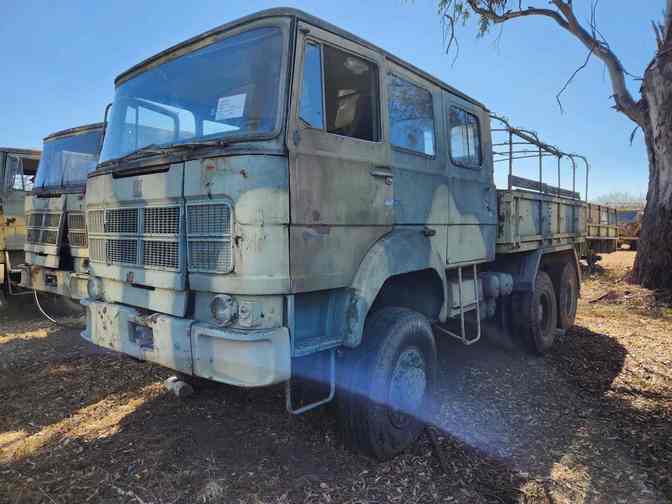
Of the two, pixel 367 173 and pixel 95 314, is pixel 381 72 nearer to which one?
pixel 367 173

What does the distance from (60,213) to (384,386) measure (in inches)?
204

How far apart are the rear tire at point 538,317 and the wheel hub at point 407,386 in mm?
2452

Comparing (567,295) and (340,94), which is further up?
(340,94)

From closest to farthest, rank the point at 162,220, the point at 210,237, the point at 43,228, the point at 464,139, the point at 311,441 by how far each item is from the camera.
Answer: the point at 210,237 → the point at 162,220 → the point at 311,441 → the point at 464,139 → the point at 43,228

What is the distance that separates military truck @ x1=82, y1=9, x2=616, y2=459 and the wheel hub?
0.01m

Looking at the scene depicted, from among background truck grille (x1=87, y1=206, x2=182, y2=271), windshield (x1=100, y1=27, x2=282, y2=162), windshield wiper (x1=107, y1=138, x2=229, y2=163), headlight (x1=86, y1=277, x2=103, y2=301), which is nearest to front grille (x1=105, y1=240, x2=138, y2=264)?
background truck grille (x1=87, y1=206, x2=182, y2=271)

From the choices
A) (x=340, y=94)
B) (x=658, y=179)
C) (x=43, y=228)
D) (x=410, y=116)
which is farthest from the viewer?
(x=658, y=179)

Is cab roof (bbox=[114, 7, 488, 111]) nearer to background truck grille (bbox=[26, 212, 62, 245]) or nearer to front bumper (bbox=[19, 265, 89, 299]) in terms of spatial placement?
front bumper (bbox=[19, 265, 89, 299])

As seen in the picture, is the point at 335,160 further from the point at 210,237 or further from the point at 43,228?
the point at 43,228

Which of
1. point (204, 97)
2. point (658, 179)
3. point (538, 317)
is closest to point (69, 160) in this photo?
point (204, 97)

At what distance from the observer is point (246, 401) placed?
398 cm

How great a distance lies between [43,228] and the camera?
6461mm

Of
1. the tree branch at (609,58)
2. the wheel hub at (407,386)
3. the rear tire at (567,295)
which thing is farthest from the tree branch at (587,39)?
the wheel hub at (407,386)

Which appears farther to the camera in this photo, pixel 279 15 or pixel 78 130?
pixel 78 130
